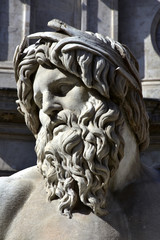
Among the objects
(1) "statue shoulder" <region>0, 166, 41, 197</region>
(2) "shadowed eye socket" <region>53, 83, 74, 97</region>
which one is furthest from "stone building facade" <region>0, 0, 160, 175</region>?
(2) "shadowed eye socket" <region>53, 83, 74, 97</region>

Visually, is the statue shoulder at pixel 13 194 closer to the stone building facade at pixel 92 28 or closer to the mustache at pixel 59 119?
the mustache at pixel 59 119

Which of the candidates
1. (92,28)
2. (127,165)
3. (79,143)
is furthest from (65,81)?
(92,28)

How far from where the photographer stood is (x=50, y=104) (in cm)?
184

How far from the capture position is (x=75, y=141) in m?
1.81

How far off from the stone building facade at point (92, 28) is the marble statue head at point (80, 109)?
8.19 meters

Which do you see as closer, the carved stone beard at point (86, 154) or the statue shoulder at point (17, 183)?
the carved stone beard at point (86, 154)

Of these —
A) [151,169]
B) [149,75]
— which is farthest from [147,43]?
[151,169]

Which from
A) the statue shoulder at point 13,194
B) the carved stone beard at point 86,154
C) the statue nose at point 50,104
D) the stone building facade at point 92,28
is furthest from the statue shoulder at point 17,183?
the stone building facade at point 92,28

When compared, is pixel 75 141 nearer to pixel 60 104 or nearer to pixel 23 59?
pixel 60 104

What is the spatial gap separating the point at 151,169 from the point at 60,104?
0.42 metres

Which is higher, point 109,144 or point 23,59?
point 23,59

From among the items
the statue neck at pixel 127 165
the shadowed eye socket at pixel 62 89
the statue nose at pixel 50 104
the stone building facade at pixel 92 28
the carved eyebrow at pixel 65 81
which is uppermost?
the stone building facade at pixel 92 28

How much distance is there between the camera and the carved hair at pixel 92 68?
1.83 metres

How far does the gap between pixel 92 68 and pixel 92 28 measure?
403 inches
